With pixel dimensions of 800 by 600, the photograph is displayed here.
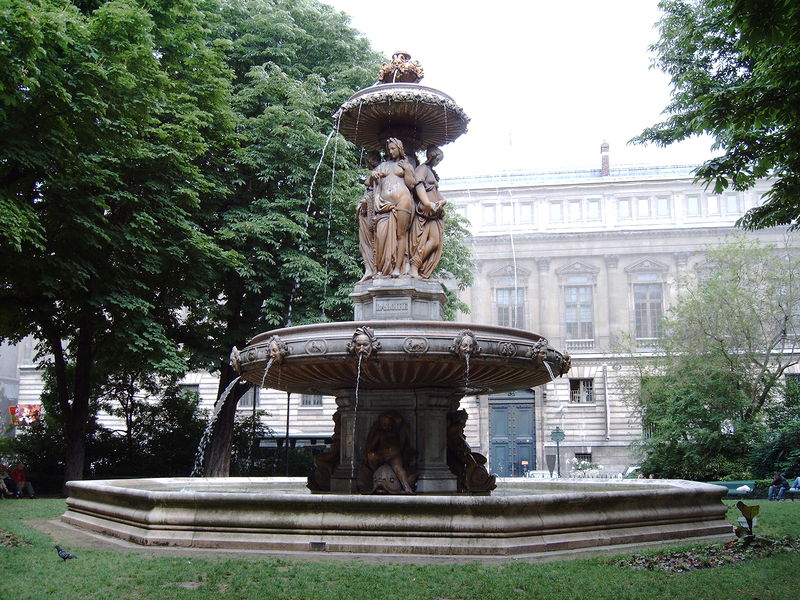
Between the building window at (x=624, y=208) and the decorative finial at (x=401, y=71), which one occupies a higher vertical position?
the building window at (x=624, y=208)

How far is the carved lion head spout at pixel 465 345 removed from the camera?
909 cm

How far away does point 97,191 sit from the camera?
61.4 feet

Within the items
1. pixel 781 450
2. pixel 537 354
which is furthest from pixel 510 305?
pixel 537 354

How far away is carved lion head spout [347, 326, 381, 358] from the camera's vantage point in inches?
356

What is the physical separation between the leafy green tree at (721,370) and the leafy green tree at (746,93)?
12.2m

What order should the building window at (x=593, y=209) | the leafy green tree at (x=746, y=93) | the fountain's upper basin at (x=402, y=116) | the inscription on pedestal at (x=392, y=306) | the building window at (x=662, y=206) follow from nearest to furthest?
the leafy green tree at (x=746, y=93) < the inscription on pedestal at (x=392, y=306) < the fountain's upper basin at (x=402, y=116) < the building window at (x=662, y=206) < the building window at (x=593, y=209)

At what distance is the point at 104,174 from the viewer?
58.7 feet

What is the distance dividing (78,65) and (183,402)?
16.6 m

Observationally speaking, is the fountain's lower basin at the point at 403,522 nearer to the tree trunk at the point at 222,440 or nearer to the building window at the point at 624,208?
the tree trunk at the point at 222,440

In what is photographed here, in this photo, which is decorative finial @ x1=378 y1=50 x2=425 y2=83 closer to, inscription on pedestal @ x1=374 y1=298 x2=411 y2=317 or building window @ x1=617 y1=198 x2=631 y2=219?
inscription on pedestal @ x1=374 y1=298 x2=411 y2=317

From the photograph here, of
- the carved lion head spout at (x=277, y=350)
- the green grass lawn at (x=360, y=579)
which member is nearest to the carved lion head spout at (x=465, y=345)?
the carved lion head spout at (x=277, y=350)

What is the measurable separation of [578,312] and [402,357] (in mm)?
43530

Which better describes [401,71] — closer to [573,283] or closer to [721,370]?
[721,370]

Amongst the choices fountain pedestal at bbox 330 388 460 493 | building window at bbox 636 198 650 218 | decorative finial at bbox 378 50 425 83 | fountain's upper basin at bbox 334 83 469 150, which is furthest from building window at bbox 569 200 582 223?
fountain pedestal at bbox 330 388 460 493
